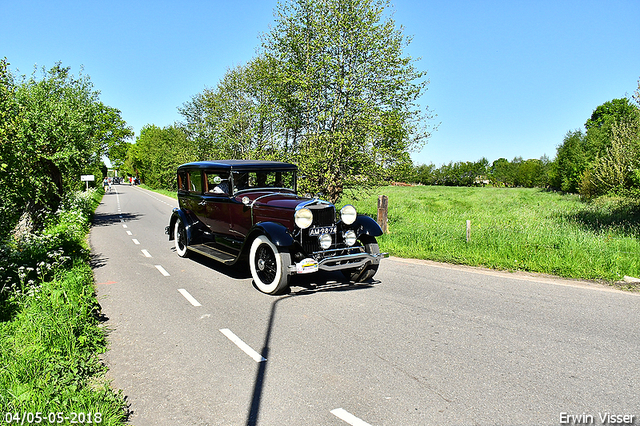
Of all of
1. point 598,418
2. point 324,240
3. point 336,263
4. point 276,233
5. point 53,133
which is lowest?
point 598,418

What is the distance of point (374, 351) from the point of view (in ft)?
14.2

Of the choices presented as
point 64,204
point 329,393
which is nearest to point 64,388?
point 329,393

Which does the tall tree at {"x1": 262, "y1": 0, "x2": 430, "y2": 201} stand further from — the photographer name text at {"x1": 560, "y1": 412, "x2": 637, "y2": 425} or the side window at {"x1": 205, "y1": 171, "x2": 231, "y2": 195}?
the photographer name text at {"x1": 560, "y1": 412, "x2": 637, "y2": 425}

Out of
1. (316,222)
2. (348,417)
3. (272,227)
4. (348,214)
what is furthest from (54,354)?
(348,214)

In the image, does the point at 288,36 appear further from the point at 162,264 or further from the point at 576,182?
the point at 576,182

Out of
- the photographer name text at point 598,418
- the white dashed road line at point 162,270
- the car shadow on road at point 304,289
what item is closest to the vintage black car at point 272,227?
the car shadow on road at point 304,289

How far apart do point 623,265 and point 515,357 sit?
5198mm

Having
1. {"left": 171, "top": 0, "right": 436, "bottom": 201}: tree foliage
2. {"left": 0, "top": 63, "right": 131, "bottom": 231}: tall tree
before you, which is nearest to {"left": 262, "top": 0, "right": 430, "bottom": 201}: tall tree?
{"left": 171, "top": 0, "right": 436, "bottom": 201}: tree foliage

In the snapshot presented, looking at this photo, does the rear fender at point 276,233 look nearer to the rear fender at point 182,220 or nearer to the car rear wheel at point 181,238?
the rear fender at point 182,220

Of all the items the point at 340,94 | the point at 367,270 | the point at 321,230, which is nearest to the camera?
the point at 321,230

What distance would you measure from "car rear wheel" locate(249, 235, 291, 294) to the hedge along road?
22 centimetres

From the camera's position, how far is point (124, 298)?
254 inches

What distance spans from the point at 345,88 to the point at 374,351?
9.98 meters

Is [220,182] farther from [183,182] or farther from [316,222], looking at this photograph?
[316,222]
